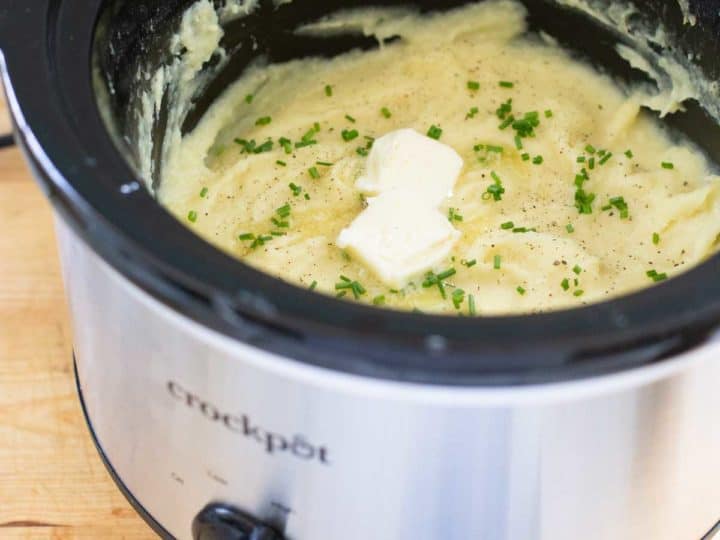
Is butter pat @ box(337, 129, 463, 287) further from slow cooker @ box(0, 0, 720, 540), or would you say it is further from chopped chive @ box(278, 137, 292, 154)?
slow cooker @ box(0, 0, 720, 540)

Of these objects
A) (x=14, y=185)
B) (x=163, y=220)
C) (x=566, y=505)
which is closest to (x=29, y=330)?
(x=14, y=185)

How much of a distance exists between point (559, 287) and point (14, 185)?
0.77 metres

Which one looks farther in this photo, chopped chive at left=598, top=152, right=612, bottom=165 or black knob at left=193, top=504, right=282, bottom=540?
chopped chive at left=598, top=152, right=612, bottom=165

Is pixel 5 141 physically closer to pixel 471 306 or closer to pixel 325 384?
pixel 471 306

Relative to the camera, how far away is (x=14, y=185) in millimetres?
1470

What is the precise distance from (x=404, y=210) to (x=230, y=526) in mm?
418

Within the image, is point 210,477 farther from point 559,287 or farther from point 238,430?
point 559,287

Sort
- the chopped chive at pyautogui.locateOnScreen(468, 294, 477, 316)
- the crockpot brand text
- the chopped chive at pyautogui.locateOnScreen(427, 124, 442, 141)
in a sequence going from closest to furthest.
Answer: the crockpot brand text → the chopped chive at pyautogui.locateOnScreen(468, 294, 477, 316) → the chopped chive at pyautogui.locateOnScreen(427, 124, 442, 141)

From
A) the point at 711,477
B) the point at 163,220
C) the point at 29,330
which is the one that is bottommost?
the point at 29,330

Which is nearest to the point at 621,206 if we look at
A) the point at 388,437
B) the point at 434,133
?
the point at 434,133

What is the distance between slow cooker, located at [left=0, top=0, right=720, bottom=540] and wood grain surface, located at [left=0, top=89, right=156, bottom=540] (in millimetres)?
183

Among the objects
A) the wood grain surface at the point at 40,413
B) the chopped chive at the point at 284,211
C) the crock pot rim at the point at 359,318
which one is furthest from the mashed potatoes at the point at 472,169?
the crock pot rim at the point at 359,318

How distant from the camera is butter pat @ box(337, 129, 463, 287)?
1127 millimetres

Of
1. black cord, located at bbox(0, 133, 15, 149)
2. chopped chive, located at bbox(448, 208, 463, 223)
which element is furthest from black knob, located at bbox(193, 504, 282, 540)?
black cord, located at bbox(0, 133, 15, 149)
